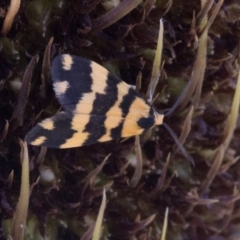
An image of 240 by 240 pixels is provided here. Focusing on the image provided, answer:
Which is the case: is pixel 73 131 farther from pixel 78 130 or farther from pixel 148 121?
pixel 148 121

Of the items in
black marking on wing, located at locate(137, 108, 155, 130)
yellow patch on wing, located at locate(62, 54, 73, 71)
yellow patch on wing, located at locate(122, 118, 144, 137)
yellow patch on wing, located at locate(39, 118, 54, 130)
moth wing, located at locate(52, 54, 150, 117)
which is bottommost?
yellow patch on wing, located at locate(122, 118, 144, 137)

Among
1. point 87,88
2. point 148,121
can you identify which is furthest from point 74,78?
point 148,121

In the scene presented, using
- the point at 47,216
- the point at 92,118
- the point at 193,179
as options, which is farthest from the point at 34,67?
the point at 193,179

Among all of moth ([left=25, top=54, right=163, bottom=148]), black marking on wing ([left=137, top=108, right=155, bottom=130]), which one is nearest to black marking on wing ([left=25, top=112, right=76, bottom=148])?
moth ([left=25, top=54, right=163, bottom=148])

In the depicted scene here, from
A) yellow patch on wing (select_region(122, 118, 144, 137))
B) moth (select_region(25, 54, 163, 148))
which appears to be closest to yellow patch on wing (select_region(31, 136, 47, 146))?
moth (select_region(25, 54, 163, 148))

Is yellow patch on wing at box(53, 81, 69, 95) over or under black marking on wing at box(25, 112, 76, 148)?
over

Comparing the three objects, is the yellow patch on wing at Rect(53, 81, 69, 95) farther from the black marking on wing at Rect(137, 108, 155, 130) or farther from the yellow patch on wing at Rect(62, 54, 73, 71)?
the black marking on wing at Rect(137, 108, 155, 130)

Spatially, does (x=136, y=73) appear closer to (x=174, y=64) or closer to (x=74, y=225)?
(x=174, y=64)

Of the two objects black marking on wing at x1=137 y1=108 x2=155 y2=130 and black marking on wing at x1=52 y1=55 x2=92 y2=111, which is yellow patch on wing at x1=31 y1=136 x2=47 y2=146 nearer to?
black marking on wing at x1=52 y1=55 x2=92 y2=111
